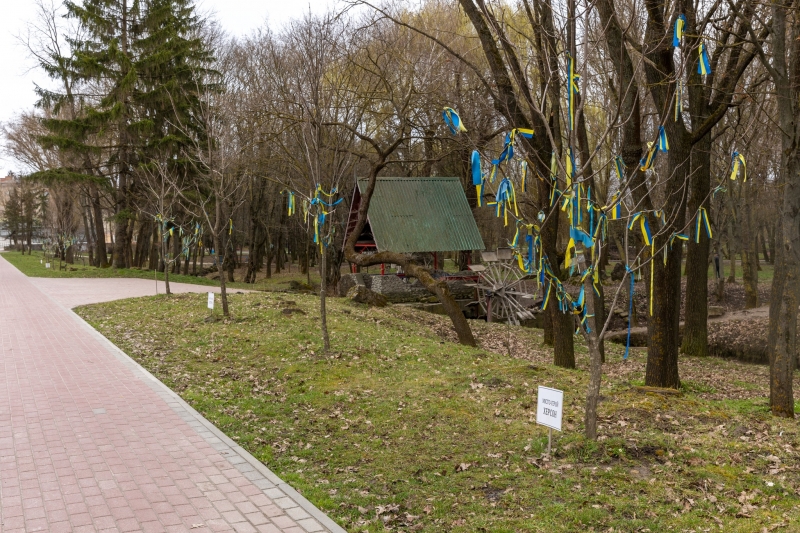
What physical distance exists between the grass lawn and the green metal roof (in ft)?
39.0

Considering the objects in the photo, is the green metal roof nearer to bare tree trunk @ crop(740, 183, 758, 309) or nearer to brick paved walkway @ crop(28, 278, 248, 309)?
brick paved walkway @ crop(28, 278, 248, 309)

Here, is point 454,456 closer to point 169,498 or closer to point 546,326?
point 169,498

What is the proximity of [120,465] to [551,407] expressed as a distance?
4.15 meters

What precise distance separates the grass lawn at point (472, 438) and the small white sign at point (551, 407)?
0.38m

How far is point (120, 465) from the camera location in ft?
21.5

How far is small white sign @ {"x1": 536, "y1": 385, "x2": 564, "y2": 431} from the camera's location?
630 cm

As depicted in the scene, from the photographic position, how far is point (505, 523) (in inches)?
203

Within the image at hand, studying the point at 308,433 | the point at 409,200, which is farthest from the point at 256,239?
the point at 308,433

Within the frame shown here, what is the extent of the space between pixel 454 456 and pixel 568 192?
9.51ft

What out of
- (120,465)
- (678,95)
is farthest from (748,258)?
(120,465)

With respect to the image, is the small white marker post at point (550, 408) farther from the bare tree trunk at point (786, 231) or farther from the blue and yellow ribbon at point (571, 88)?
the bare tree trunk at point (786, 231)

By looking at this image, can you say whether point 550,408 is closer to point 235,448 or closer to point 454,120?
point 454,120

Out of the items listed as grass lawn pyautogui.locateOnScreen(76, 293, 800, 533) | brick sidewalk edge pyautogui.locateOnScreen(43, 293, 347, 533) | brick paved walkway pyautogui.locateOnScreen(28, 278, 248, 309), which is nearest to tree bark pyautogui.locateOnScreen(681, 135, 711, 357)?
grass lawn pyautogui.locateOnScreen(76, 293, 800, 533)

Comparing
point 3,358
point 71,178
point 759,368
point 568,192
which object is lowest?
point 759,368
